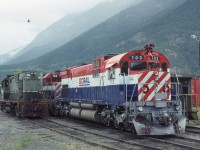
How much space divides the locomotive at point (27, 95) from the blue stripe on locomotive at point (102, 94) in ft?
10.8

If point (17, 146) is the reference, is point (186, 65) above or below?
above

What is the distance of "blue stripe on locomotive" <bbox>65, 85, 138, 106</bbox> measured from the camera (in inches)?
658

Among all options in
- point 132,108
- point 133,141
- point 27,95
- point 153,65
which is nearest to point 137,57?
point 153,65

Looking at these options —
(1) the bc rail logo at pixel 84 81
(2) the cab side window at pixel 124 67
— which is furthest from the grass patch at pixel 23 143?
(1) the bc rail logo at pixel 84 81

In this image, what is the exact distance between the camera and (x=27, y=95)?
2941cm

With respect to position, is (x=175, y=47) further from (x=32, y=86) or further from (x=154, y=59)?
(x=154, y=59)

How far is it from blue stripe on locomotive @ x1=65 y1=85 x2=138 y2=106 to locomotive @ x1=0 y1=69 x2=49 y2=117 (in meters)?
3.29

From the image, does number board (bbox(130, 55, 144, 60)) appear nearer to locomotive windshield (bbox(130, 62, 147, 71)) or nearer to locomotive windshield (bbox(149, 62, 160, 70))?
locomotive windshield (bbox(130, 62, 147, 71))

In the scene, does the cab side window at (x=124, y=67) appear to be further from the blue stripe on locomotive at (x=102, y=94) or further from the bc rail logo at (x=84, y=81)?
the bc rail logo at (x=84, y=81)

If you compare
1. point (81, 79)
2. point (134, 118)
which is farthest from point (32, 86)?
point (134, 118)

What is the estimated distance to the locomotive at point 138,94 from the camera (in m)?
15.6

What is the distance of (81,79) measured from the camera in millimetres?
23750

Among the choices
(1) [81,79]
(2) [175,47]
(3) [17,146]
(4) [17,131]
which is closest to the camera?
(3) [17,146]

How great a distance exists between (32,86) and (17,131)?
10744mm
